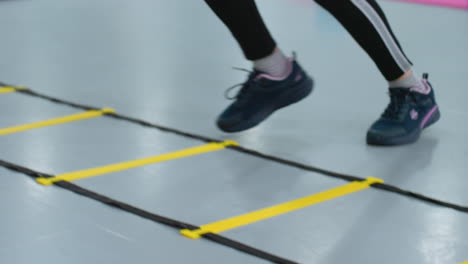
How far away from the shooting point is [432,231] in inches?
71.8

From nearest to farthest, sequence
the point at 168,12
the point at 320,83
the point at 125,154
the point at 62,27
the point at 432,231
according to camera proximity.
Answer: the point at 432,231 → the point at 125,154 → the point at 320,83 → the point at 62,27 → the point at 168,12

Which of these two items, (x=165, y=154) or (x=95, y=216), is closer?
(x=95, y=216)

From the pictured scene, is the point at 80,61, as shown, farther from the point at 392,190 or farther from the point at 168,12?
the point at 392,190

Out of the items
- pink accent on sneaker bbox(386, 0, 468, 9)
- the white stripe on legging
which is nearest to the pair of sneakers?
the white stripe on legging

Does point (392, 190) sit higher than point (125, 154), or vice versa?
point (125, 154)

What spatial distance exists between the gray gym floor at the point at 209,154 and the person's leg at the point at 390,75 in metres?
0.06

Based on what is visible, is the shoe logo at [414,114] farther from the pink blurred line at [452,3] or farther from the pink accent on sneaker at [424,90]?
the pink blurred line at [452,3]

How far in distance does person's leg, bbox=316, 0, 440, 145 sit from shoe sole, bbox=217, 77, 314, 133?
0.70 feet

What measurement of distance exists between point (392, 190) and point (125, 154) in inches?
28.0

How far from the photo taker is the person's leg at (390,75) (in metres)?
2.39

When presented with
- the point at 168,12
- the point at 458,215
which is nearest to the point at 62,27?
the point at 168,12

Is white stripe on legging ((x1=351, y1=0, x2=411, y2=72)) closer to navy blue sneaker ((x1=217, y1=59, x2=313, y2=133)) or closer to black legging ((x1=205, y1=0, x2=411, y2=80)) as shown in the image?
black legging ((x1=205, y1=0, x2=411, y2=80))

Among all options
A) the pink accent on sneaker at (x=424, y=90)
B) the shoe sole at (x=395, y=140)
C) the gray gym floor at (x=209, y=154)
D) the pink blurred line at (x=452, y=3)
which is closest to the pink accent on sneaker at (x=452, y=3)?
the pink blurred line at (x=452, y=3)

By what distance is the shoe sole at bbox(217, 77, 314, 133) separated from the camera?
2463 millimetres
